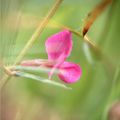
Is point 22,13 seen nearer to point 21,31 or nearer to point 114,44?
point 21,31

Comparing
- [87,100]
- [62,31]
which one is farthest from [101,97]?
[62,31]

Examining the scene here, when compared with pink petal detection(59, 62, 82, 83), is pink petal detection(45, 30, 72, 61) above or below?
above

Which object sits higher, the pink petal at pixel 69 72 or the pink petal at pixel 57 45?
the pink petal at pixel 57 45

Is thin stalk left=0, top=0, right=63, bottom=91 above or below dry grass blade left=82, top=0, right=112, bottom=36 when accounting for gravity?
below
